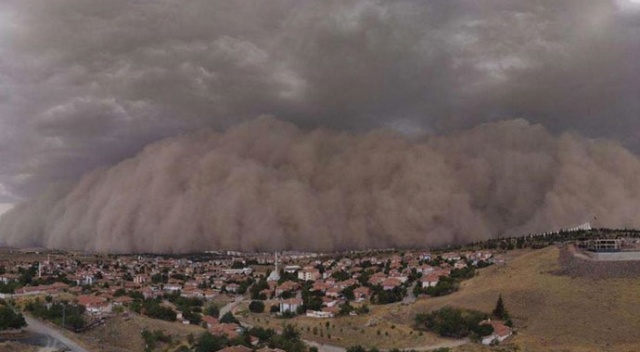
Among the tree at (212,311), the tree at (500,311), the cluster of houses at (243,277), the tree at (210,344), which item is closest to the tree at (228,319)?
the cluster of houses at (243,277)

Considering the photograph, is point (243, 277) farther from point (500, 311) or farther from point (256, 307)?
point (500, 311)

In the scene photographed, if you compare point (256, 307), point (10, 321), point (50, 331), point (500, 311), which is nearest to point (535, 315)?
point (500, 311)

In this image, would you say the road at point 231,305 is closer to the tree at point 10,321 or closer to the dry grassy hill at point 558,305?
the tree at point 10,321

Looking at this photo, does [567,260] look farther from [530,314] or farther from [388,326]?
[388,326]

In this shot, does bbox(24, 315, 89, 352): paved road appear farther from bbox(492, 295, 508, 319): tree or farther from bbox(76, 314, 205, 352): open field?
Answer: bbox(492, 295, 508, 319): tree

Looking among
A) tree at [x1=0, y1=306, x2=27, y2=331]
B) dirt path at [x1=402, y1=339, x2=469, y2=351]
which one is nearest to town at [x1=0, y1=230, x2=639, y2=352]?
dirt path at [x1=402, y1=339, x2=469, y2=351]
